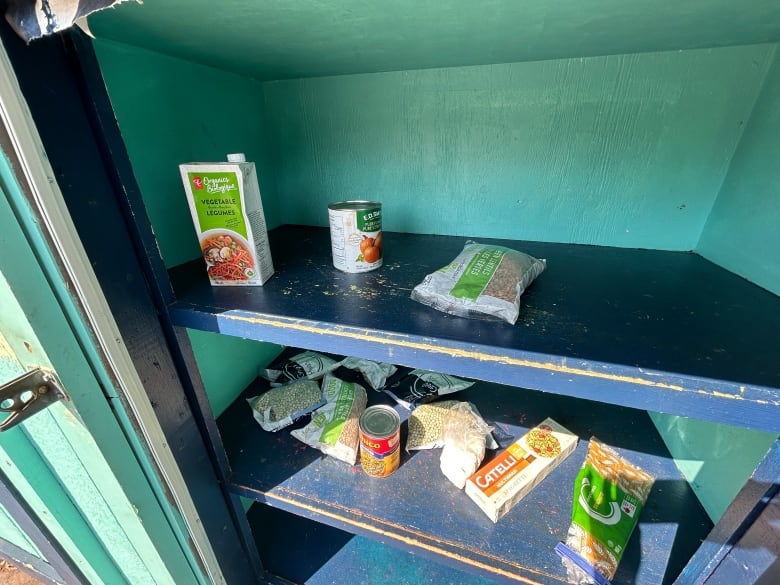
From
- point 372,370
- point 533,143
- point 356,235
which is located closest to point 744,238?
point 533,143

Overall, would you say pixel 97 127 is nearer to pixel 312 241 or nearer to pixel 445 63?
pixel 312 241

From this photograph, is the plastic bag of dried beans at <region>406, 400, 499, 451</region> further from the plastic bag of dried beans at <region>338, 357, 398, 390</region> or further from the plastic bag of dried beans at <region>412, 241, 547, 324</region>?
the plastic bag of dried beans at <region>412, 241, 547, 324</region>

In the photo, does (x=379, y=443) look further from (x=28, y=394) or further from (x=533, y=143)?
(x=533, y=143)

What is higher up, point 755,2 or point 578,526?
point 755,2

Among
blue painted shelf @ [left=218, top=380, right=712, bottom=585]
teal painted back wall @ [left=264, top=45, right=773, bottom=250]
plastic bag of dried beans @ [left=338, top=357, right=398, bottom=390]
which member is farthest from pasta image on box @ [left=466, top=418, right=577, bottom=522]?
teal painted back wall @ [left=264, top=45, right=773, bottom=250]

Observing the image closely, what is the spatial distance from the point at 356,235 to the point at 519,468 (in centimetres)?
54

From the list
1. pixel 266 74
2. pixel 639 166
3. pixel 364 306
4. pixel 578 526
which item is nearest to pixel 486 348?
pixel 364 306

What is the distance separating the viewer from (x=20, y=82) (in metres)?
0.30

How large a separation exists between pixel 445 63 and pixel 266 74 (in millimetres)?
382

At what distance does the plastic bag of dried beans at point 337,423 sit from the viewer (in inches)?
26.7

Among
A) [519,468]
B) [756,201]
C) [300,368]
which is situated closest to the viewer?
[756,201]

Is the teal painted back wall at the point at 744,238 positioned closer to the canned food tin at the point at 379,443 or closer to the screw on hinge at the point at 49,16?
the canned food tin at the point at 379,443

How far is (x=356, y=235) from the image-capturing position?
53 centimetres

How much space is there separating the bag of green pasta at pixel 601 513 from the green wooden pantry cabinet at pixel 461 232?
25 millimetres
